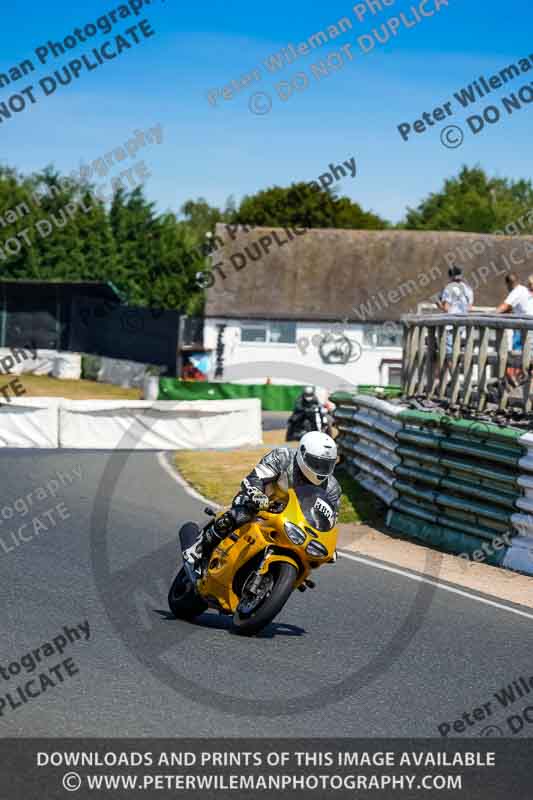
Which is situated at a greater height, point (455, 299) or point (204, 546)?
point (455, 299)

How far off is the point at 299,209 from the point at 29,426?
53303 millimetres

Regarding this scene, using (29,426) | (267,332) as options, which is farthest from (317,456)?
(267,332)

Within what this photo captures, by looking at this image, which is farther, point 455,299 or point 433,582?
point 455,299

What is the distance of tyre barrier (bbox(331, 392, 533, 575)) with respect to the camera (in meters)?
12.7

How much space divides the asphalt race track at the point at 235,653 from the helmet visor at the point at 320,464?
1.13 meters

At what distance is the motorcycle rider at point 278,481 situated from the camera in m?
8.14

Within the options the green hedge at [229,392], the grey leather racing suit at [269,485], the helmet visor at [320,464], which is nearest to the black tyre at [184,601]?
the grey leather racing suit at [269,485]

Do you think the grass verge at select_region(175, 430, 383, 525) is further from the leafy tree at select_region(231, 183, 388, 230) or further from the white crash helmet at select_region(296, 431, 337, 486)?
the leafy tree at select_region(231, 183, 388, 230)

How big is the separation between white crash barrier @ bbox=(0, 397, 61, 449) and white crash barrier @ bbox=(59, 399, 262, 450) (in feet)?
0.53

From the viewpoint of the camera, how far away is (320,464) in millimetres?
8164

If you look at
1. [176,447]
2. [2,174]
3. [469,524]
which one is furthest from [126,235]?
[469,524]

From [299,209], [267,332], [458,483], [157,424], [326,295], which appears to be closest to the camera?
[458,483]

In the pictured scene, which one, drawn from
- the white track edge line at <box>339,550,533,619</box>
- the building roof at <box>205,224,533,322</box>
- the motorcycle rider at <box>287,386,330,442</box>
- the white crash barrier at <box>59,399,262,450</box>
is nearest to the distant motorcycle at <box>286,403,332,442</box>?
the motorcycle rider at <box>287,386,330,442</box>

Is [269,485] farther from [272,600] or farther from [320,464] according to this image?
[272,600]
